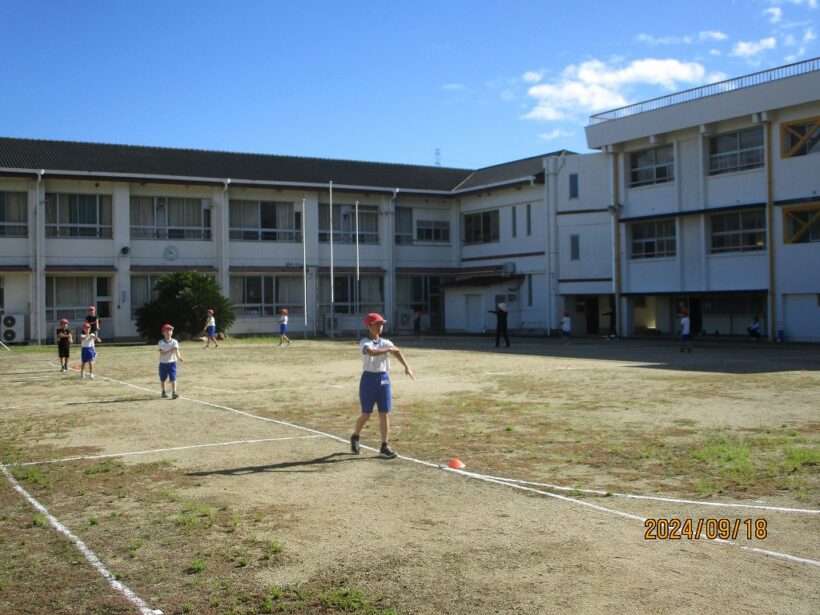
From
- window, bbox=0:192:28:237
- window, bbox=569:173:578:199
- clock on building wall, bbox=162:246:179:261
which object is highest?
window, bbox=569:173:578:199

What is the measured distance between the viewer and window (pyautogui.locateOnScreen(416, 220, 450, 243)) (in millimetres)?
49656

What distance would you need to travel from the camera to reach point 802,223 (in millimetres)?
32094

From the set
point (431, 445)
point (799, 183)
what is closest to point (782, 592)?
point (431, 445)

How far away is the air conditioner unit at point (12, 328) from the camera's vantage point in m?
37.0

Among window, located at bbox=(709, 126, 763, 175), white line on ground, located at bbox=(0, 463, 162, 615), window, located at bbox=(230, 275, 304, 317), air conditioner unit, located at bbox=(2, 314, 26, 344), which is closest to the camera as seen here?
white line on ground, located at bbox=(0, 463, 162, 615)

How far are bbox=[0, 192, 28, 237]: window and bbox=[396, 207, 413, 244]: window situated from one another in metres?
20.4

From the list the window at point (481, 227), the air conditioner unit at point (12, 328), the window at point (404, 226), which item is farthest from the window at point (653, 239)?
the air conditioner unit at point (12, 328)

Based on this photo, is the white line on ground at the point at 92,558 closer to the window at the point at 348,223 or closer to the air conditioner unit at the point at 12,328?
the air conditioner unit at the point at 12,328

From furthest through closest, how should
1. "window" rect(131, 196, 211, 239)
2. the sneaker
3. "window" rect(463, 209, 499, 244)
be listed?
"window" rect(463, 209, 499, 244), "window" rect(131, 196, 211, 239), the sneaker

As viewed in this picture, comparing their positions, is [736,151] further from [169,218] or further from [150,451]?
[150,451]

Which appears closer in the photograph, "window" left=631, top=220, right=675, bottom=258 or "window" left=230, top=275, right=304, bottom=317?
"window" left=631, top=220, right=675, bottom=258

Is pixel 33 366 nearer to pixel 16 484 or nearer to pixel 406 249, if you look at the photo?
pixel 16 484

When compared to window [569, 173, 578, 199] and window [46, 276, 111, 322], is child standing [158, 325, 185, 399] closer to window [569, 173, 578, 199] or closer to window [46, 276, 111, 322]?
window [46, 276, 111, 322]

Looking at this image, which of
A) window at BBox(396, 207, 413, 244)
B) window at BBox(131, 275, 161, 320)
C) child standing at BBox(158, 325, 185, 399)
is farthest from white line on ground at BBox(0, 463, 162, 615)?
window at BBox(396, 207, 413, 244)
